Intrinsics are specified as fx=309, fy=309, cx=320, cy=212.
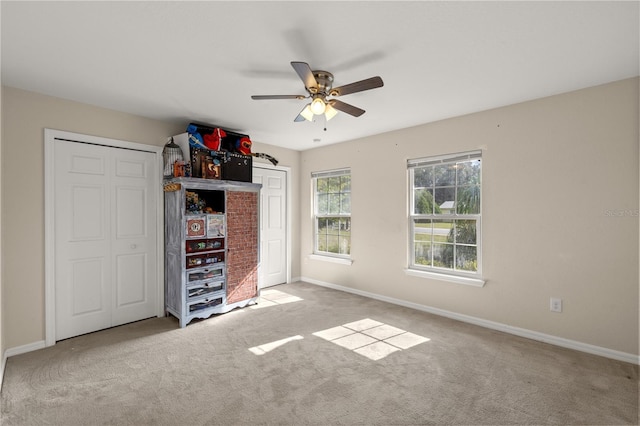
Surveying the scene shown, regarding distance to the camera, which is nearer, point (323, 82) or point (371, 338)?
point (323, 82)

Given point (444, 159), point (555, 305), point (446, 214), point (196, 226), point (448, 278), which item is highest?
point (444, 159)

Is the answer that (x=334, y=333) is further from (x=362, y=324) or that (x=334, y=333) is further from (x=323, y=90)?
(x=323, y=90)

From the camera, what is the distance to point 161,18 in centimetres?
185

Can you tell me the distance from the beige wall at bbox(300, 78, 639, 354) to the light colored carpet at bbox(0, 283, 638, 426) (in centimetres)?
35

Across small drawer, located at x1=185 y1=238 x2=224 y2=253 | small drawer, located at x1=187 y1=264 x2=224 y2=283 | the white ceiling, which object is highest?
the white ceiling

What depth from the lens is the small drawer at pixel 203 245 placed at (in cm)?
365

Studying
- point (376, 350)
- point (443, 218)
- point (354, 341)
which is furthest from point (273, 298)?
point (443, 218)

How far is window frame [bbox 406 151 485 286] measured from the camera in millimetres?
3619

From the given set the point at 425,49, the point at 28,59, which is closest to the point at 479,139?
the point at 425,49

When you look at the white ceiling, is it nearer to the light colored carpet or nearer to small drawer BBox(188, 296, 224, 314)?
small drawer BBox(188, 296, 224, 314)

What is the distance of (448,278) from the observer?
3.78 m

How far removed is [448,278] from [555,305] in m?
1.05

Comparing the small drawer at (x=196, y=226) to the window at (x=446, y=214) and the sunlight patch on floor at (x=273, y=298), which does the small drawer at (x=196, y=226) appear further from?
the window at (x=446, y=214)

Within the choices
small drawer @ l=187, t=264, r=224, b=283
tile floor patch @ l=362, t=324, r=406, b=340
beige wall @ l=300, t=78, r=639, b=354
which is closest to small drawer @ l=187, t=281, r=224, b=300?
small drawer @ l=187, t=264, r=224, b=283
